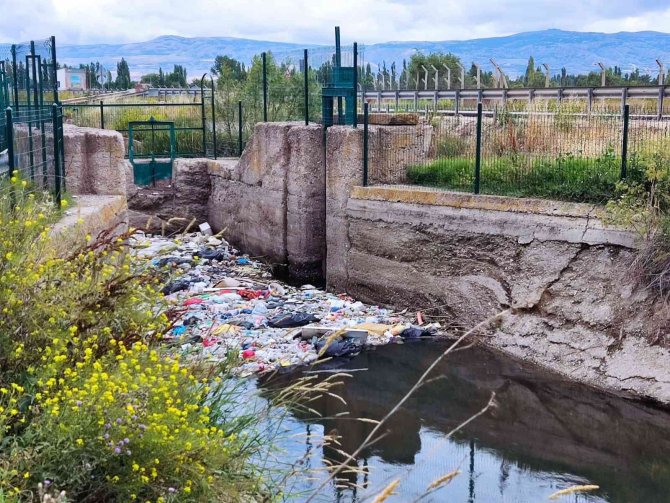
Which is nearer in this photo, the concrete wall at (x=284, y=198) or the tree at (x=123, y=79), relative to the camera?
the concrete wall at (x=284, y=198)

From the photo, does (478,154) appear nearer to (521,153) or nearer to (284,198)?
(521,153)

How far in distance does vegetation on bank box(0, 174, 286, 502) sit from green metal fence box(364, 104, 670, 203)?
7.06 m

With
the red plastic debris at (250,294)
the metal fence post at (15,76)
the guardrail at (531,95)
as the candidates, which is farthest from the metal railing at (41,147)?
the guardrail at (531,95)

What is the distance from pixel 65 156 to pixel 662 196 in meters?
7.90

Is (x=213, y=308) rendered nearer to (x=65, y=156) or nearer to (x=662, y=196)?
(x=65, y=156)

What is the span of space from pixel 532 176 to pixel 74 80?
4232cm

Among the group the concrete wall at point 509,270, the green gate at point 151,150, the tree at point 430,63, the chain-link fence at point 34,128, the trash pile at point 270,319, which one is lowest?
the trash pile at point 270,319

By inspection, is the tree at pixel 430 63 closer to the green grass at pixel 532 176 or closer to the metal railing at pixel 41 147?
the green grass at pixel 532 176

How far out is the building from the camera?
1577 inches

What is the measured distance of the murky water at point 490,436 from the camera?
300 inches

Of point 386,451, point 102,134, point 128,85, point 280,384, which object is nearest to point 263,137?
point 102,134

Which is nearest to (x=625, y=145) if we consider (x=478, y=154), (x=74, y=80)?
(x=478, y=154)

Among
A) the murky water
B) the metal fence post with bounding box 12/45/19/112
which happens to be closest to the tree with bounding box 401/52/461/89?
the metal fence post with bounding box 12/45/19/112

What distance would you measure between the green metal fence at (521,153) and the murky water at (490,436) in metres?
2.43
